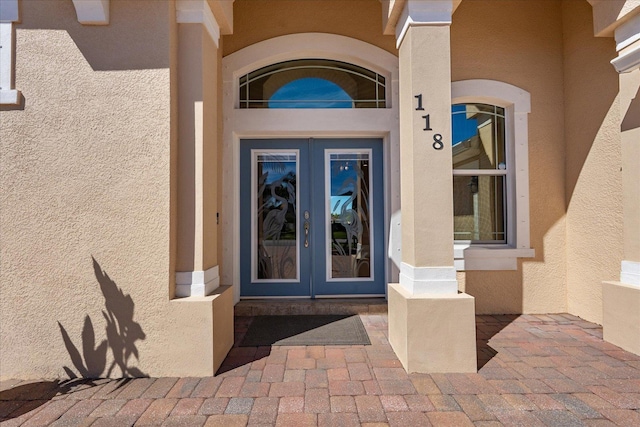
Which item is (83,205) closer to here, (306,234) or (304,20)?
(306,234)

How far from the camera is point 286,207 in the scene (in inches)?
196

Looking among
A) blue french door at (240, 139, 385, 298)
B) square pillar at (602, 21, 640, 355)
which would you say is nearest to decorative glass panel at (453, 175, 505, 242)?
blue french door at (240, 139, 385, 298)

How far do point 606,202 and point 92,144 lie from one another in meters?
5.24

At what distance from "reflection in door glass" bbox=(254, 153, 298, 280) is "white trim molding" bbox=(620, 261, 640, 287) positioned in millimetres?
3549

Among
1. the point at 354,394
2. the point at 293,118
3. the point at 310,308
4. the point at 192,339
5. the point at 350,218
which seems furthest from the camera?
the point at 350,218

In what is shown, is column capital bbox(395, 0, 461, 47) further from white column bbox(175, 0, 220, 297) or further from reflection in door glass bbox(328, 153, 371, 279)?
reflection in door glass bbox(328, 153, 371, 279)

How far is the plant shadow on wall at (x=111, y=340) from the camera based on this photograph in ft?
10.00

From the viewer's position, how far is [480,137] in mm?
4891

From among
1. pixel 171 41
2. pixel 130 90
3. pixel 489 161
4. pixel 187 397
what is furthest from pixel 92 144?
pixel 489 161

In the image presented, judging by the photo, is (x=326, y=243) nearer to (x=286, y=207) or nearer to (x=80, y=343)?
(x=286, y=207)

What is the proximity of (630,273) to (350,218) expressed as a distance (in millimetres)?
2980

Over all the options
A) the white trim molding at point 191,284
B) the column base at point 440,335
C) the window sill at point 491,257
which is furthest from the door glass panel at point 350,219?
the white trim molding at point 191,284

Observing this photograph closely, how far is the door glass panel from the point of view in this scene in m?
4.98

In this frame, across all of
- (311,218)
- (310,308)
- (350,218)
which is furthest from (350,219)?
(310,308)
